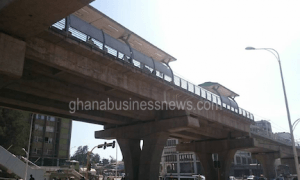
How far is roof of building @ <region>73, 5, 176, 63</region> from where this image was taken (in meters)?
20.4

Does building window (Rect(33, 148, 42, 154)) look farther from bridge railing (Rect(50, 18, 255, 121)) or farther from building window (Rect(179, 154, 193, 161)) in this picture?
bridge railing (Rect(50, 18, 255, 121))

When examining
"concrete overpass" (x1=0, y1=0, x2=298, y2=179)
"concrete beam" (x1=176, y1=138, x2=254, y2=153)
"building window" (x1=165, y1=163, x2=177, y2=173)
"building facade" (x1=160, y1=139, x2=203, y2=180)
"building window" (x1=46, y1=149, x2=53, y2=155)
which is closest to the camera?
"concrete overpass" (x1=0, y1=0, x2=298, y2=179)

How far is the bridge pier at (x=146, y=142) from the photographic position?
2479 centimetres

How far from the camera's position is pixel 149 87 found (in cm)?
2039

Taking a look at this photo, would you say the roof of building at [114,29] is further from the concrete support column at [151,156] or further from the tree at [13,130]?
the tree at [13,130]

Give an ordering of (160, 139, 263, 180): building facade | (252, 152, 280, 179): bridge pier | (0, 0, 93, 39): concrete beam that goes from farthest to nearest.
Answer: (160, 139, 263, 180): building facade < (252, 152, 280, 179): bridge pier < (0, 0, 93, 39): concrete beam

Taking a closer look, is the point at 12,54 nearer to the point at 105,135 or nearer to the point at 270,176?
the point at 105,135

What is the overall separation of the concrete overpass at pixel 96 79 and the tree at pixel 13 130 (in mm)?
28512

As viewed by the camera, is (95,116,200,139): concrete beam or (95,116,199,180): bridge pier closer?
(95,116,200,139): concrete beam

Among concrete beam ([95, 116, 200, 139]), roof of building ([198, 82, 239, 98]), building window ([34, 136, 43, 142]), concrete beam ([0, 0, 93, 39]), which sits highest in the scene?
roof of building ([198, 82, 239, 98])

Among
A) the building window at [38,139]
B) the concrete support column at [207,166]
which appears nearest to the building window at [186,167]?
the concrete support column at [207,166]

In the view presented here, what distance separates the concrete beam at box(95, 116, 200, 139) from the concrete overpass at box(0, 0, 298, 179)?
0.29 ft

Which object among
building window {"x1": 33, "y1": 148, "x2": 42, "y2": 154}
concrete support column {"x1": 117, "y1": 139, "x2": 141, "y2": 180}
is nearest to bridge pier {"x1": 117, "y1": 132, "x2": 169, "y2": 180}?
concrete support column {"x1": 117, "y1": 139, "x2": 141, "y2": 180}

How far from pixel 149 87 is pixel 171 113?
590cm
